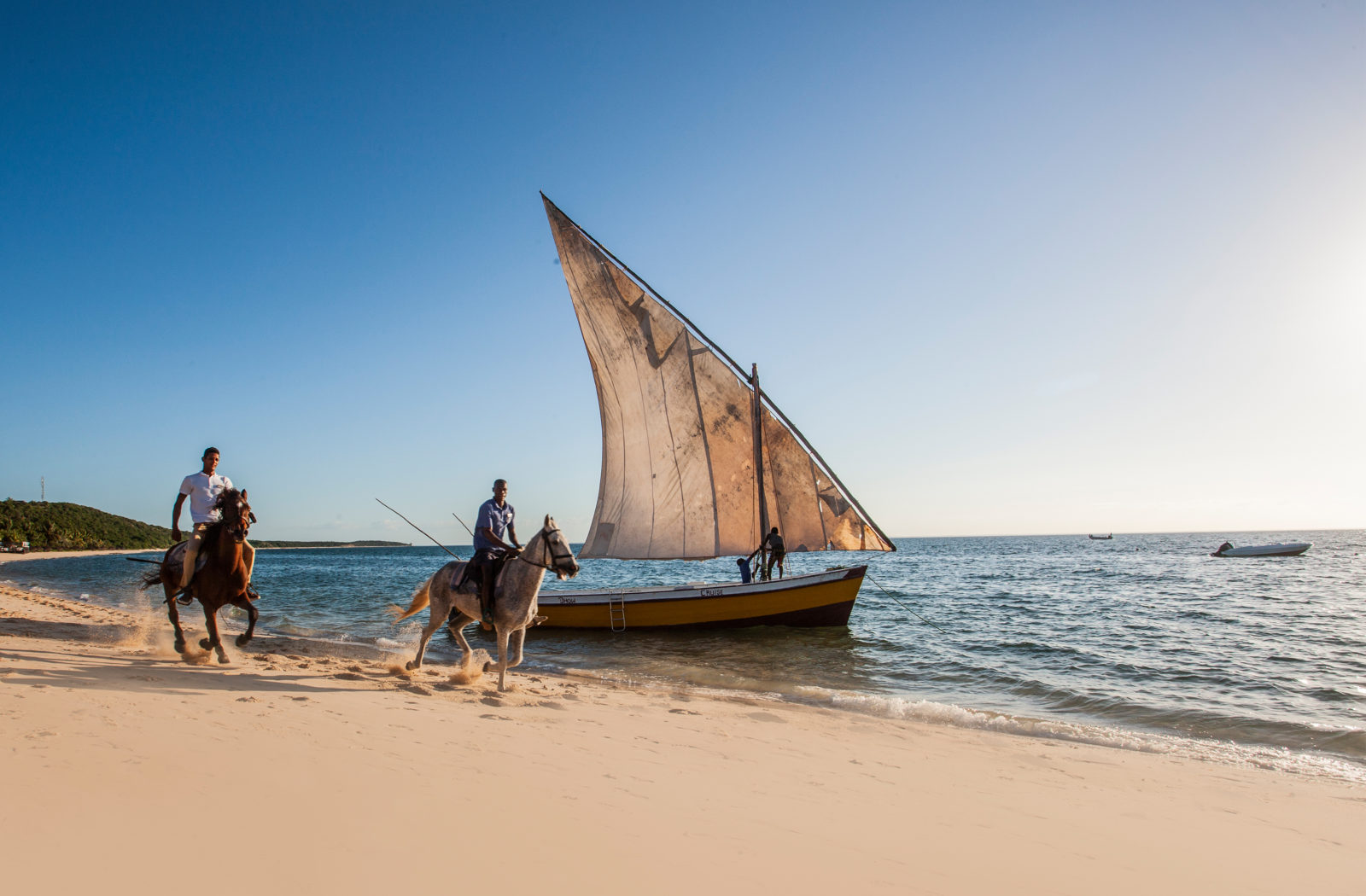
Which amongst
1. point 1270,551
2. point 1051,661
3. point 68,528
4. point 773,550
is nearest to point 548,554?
point 773,550

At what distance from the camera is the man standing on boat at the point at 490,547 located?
8.55 meters

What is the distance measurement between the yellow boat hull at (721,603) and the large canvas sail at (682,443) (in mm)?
1116

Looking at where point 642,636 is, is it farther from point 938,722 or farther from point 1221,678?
point 1221,678

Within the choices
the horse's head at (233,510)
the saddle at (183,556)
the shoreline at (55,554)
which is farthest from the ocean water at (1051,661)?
the shoreline at (55,554)

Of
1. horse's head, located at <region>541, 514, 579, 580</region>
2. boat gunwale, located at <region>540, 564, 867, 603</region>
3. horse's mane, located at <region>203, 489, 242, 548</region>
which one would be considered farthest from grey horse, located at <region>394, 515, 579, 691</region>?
boat gunwale, located at <region>540, 564, 867, 603</region>

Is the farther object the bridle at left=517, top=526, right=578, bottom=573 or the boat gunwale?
the boat gunwale

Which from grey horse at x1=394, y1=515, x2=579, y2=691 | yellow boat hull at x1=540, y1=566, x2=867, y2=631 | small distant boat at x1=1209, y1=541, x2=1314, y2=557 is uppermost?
grey horse at x1=394, y1=515, x2=579, y2=691

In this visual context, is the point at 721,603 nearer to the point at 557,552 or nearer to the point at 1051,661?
the point at 1051,661

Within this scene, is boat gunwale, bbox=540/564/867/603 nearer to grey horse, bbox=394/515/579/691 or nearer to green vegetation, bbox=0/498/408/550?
grey horse, bbox=394/515/579/691

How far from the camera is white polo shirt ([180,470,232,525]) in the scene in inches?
329

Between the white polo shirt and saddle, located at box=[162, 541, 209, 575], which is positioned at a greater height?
the white polo shirt

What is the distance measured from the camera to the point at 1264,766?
7.04m

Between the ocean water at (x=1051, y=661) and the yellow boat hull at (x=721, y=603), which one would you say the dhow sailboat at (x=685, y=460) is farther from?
the ocean water at (x=1051, y=661)

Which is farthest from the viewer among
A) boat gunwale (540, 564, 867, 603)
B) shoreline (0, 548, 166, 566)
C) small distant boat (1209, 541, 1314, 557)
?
small distant boat (1209, 541, 1314, 557)
